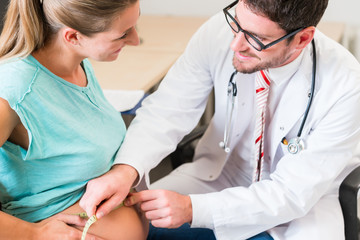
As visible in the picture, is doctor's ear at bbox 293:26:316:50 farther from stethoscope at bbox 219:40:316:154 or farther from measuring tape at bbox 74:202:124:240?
measuring tape at bbox 74:202:124:240

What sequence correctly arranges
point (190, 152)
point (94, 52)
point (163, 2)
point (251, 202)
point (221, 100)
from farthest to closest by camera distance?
Result: point (163, 2) → point (190, 152) → point (221, 100) → point (251, 202) → point (94, 52)

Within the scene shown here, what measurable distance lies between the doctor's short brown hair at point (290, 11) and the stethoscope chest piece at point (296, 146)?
13.0 inches

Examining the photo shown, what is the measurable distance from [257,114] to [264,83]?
0.34ft

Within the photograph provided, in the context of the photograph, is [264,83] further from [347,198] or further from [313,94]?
[347,198]

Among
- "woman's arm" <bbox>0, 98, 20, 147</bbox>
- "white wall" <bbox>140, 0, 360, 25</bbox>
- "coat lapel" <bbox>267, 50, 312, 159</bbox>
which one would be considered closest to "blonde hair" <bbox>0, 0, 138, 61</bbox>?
"woman's arm" <bbox>0, 98, 20, 147</bbox>

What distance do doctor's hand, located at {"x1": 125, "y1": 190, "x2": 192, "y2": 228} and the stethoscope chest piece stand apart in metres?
0.38

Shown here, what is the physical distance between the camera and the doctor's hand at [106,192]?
1.14 meters

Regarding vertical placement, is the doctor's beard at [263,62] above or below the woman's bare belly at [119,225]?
above

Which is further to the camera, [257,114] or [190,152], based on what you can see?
[190,152]

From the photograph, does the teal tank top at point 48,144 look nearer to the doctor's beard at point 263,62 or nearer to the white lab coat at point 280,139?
the white lab coat at point 280,139

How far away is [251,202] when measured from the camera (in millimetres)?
1322

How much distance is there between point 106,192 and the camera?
1.17m

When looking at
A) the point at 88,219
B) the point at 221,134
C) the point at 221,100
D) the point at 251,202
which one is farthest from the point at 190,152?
the point at 88,219

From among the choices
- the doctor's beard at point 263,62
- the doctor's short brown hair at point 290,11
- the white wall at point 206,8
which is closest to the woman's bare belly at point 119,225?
the doctor's beard at point 263,62
